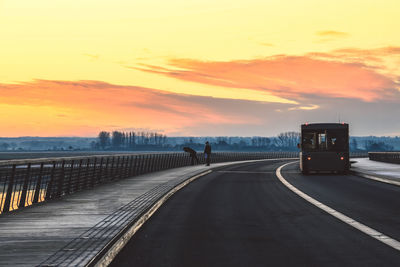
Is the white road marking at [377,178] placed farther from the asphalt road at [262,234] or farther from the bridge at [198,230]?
the asphalt road at [262,234]

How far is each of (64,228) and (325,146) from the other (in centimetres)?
2332

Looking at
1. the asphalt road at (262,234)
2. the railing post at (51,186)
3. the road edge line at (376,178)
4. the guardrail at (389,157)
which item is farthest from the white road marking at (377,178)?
the guardrail at (389,157)

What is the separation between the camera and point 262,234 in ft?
32.6

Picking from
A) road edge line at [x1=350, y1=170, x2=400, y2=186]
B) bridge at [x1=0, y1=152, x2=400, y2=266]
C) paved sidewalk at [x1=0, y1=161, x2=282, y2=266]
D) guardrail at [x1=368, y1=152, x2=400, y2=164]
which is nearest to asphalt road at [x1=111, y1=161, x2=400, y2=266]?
bridge at [x1=0, y1=152, x2=400, y2=266]

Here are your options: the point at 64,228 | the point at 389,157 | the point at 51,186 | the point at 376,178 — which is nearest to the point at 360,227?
the point at 64,228

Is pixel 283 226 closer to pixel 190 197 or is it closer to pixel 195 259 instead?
pixel 195 259

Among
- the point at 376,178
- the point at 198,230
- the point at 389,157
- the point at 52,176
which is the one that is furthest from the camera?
the point at 389,157

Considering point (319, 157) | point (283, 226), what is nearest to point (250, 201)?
point (283, 226)

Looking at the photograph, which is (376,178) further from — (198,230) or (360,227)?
(198,230)

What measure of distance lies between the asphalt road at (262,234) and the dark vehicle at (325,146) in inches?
556

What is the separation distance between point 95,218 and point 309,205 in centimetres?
623

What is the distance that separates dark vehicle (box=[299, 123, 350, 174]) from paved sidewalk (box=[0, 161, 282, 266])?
17274 mm

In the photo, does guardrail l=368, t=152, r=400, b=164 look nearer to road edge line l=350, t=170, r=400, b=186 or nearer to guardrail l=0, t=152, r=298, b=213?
road edge line l=350, t=170, r=400, b=186

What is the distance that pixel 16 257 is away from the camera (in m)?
7.31
